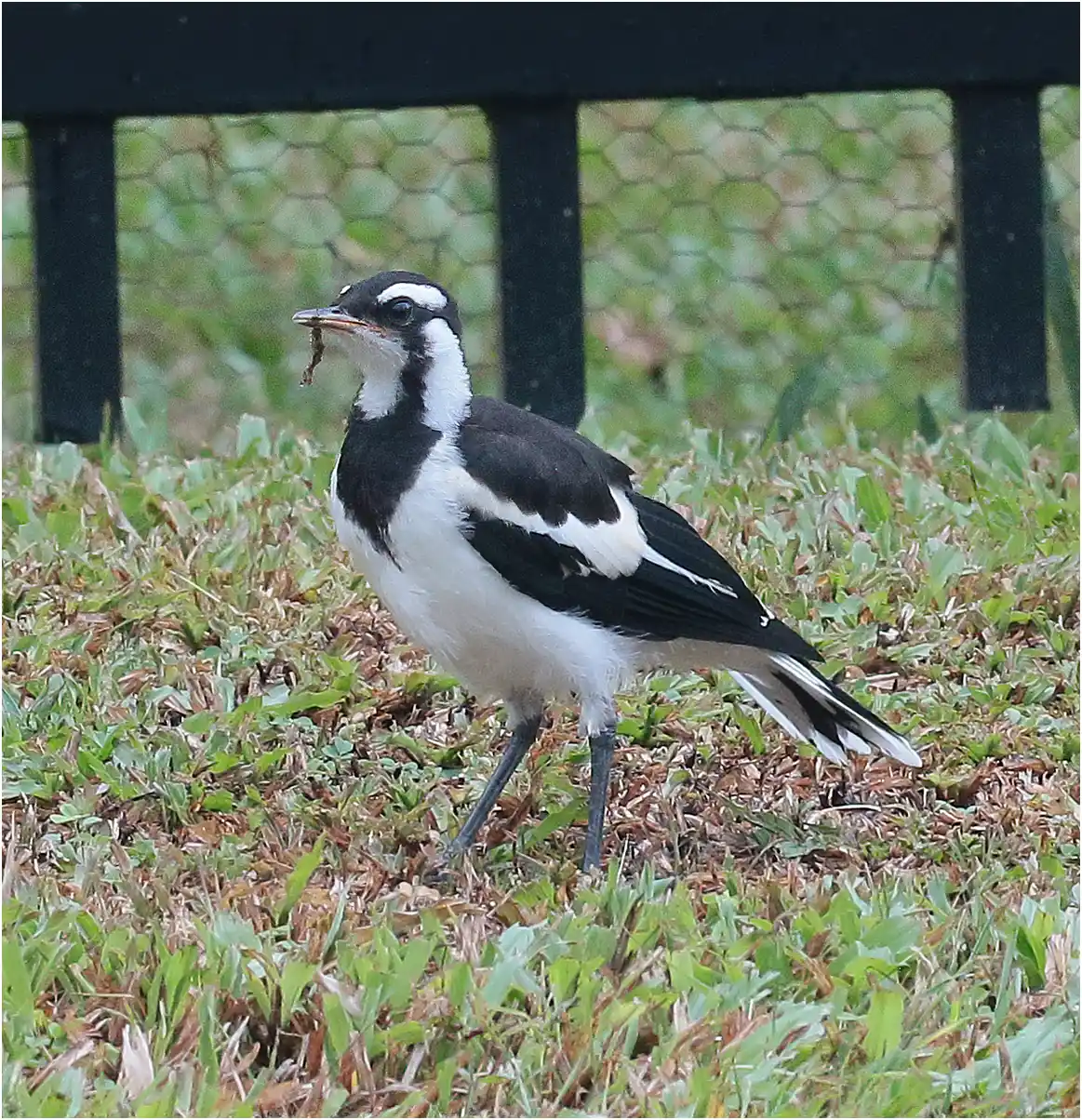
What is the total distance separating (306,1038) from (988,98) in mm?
4870

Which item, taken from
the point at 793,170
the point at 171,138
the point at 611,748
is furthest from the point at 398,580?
the point at 793,170

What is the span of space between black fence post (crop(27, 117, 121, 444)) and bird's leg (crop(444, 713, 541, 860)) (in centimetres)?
301

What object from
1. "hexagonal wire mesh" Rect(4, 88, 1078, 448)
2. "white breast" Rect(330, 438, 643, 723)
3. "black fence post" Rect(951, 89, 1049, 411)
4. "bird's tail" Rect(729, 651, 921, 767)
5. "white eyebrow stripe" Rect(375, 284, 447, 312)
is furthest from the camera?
"hexagonal wire mesh" Rect(4, 88, 1078, 448)

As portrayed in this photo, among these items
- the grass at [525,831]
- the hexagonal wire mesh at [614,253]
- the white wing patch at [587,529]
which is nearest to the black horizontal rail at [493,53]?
the grass at [525,831]

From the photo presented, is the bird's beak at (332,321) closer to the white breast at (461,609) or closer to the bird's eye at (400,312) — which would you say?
the bird's eye at (400,312)

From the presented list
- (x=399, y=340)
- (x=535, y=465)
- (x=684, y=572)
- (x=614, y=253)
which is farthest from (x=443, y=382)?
(x=614, y=253)

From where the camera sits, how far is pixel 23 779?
15.2 feet

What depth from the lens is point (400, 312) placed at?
429 cm

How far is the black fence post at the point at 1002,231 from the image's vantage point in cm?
730

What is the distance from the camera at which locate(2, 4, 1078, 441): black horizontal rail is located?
707 centimetres

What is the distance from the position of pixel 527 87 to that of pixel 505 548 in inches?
130

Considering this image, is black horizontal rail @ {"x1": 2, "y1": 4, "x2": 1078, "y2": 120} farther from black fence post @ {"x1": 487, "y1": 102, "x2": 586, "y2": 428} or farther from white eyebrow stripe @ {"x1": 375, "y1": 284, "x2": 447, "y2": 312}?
white eyebrow stripe @ {"x1": 375, "y1": 284, "x2": 447, "y2": 312}

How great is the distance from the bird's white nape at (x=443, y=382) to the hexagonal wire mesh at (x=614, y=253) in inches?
182

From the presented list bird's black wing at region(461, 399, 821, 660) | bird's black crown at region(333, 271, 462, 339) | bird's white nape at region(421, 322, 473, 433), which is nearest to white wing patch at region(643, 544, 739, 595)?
bird's black wing at region(461, 399, 821, 660)
